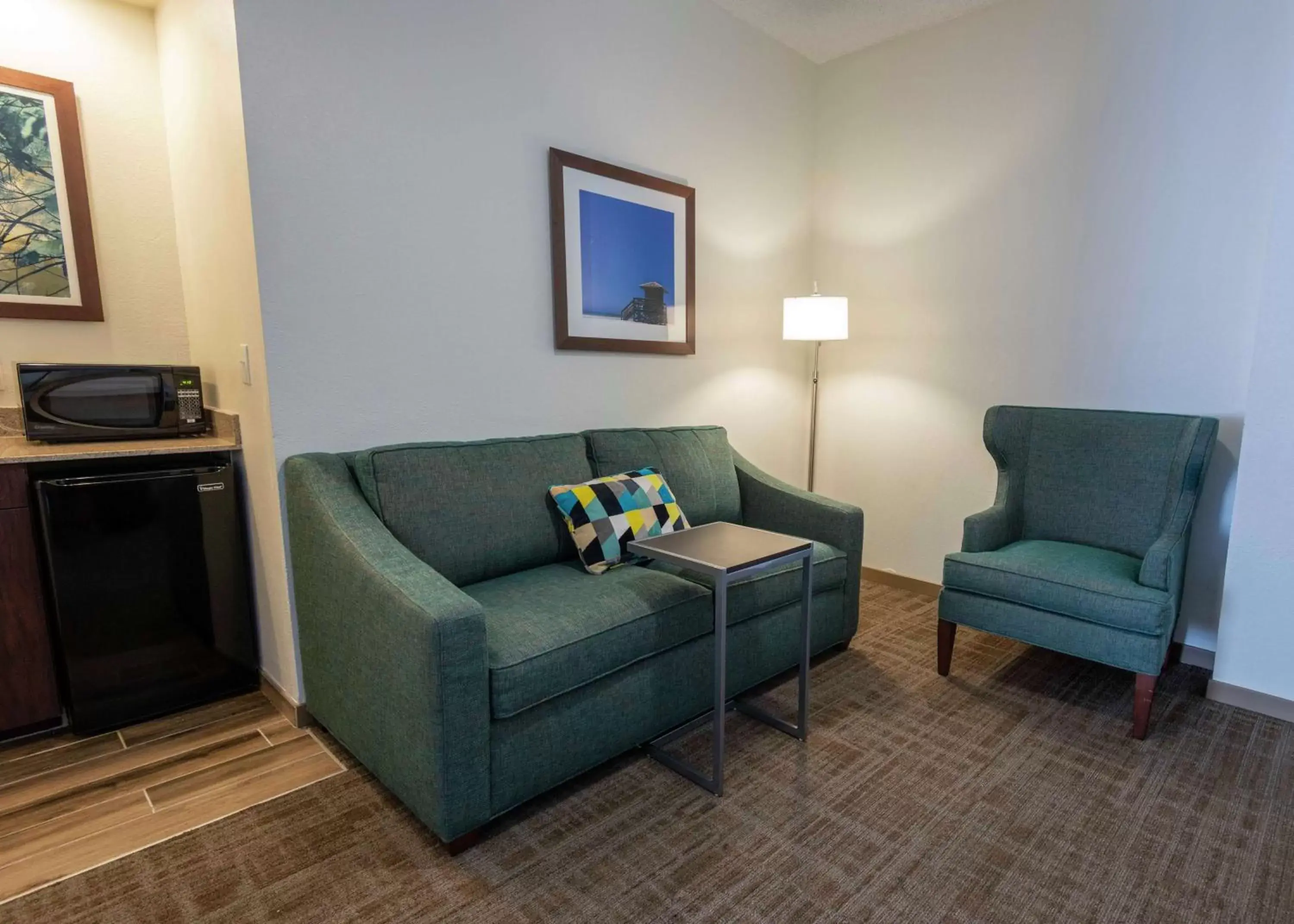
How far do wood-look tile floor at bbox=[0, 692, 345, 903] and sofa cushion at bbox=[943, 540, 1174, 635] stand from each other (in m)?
2.20

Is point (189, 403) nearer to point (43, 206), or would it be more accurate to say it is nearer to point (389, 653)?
point (43, 206)

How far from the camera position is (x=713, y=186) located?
10.3 ft

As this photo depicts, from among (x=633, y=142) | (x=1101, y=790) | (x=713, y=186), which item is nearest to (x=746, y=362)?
(x=713, y=186)

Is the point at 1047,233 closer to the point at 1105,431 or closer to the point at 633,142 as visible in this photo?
the point at 1105,431

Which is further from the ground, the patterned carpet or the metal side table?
the metal side table

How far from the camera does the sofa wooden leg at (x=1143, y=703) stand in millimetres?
2039

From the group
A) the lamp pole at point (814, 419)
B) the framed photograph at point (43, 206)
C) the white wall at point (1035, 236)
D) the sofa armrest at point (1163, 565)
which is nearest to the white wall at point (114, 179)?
the framed photograph at point (43, 206)

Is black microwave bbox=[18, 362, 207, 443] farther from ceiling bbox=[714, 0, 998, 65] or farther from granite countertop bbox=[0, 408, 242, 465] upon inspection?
ceiling bbox=[714, 0, 998, 65]

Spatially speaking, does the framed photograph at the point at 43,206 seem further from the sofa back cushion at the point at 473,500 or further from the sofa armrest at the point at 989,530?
the sofa armrest at the point at 989,530

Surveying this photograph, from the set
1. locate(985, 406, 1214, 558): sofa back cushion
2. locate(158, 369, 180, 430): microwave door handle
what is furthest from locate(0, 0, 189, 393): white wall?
locate(985, 406, 1214, 558): sofa back cushion

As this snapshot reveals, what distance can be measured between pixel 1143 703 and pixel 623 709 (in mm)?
1623

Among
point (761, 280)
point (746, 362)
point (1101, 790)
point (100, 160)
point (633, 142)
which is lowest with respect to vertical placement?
point (1101, 790)

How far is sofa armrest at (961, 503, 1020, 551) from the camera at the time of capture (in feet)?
8.32

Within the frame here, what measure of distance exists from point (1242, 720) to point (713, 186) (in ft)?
9.43
